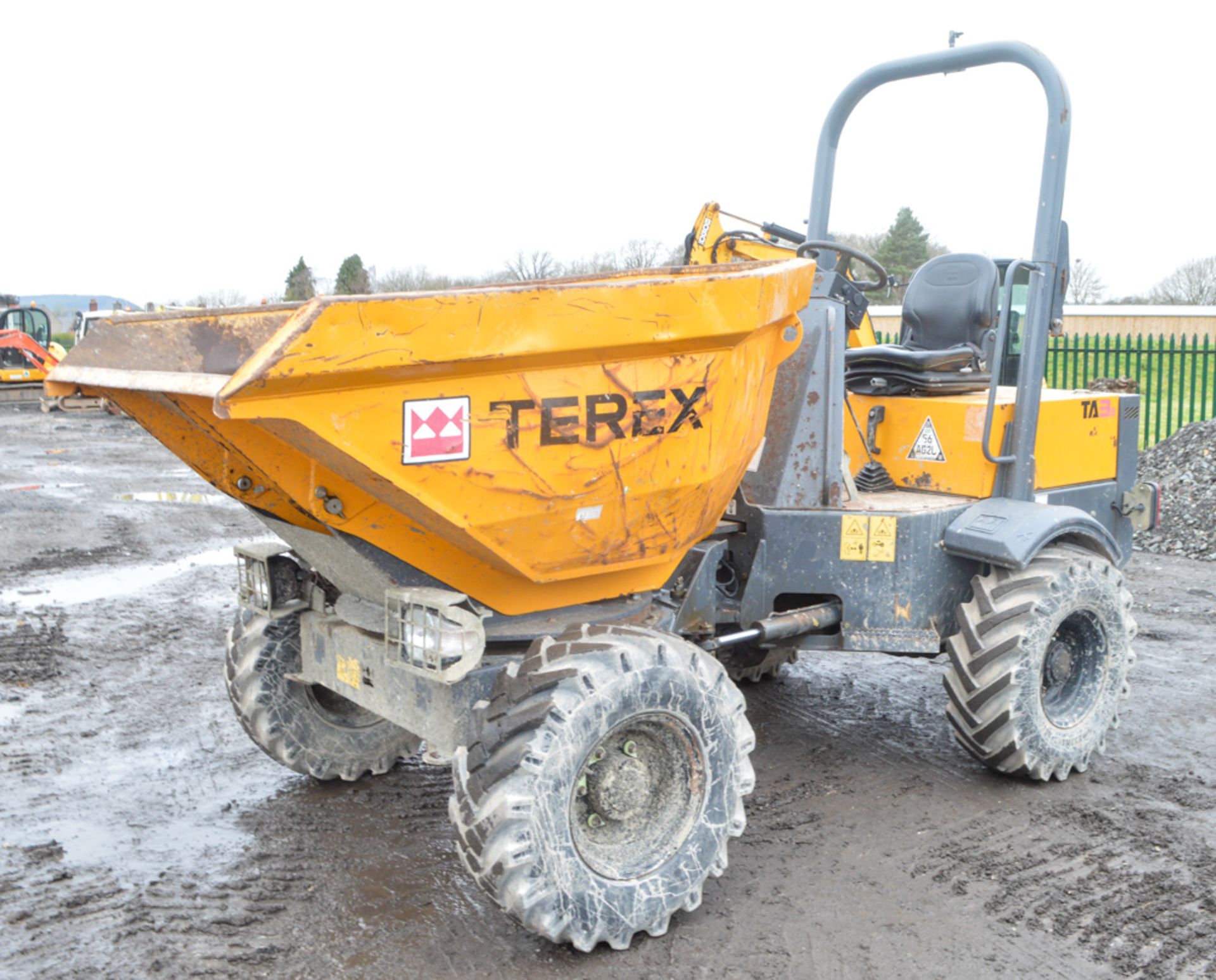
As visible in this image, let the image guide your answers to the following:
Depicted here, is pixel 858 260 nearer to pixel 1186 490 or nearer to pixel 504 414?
pixel 504 414

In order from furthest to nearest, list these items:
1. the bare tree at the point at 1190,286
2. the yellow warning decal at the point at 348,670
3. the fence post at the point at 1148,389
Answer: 1. the bare tree at the point at 1190,286
2. the fence post at the point at 1148,389
3. the yellow warning decal at the point at 348,670

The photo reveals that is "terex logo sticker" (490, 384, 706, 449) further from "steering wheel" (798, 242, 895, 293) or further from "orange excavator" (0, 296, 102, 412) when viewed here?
"orange excavator" (0, 296, 102, 412)

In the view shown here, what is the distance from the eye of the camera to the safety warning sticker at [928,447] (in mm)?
4695

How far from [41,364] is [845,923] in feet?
73.2

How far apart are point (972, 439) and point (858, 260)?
86 cm

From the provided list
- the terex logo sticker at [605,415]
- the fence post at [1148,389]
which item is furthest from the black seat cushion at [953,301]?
the fence post at [1148,389]

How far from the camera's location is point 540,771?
2.98 meters

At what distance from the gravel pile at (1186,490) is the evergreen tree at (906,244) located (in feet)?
84.3

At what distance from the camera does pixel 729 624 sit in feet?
15.3

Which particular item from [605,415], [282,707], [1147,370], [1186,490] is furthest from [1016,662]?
[1147,370]

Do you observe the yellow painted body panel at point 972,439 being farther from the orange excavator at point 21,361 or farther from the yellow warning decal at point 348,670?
the orange excavator at point 21,361

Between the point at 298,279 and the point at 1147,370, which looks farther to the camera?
the point at 298,279

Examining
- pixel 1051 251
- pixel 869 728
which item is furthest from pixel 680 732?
pixel 1051 251

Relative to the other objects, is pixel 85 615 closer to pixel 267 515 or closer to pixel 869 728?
pixel 267 515
